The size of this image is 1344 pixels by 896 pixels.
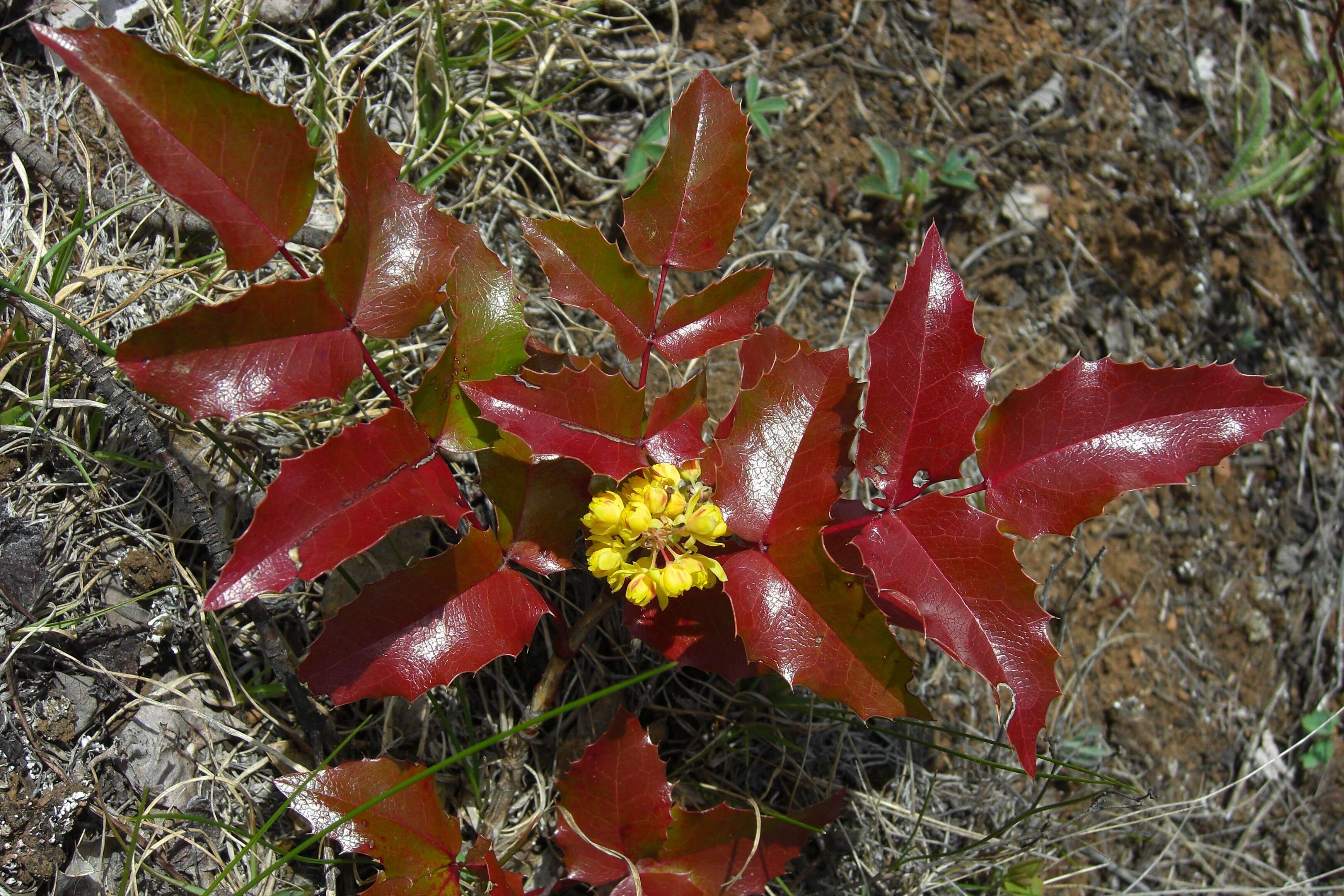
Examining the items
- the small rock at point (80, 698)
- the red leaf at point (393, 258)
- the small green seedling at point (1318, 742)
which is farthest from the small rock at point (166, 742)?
the small green seedling at point (1318, 742)

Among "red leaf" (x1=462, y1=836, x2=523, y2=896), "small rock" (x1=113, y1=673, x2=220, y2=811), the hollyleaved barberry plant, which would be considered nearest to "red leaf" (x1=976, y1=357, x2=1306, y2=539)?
the hollyleaved barberry plant

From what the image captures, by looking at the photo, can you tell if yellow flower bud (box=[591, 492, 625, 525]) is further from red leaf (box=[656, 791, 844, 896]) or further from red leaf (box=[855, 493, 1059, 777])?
red leaf (box=[656, 791, 844, 896])

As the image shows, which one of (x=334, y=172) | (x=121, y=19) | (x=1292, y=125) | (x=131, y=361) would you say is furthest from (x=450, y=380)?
(x=1292, y=125)

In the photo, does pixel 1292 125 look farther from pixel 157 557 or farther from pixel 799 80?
pixel 157 557

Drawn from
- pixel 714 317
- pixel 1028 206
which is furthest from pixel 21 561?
pixel 1028 206

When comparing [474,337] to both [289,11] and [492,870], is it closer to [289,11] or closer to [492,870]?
[492,870]
